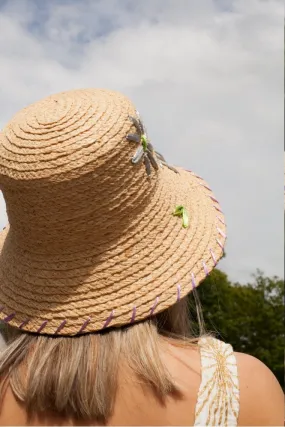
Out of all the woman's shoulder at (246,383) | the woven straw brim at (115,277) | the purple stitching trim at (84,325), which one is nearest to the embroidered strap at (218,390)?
the woman's shoulder at (246,383)

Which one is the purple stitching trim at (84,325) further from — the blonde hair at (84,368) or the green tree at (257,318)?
the green tree at (257,318)

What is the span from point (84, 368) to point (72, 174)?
0.53m

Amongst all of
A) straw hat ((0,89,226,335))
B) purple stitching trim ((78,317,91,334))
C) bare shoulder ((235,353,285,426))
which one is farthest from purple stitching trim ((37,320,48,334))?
bare shoulder ((235,353,285,426))

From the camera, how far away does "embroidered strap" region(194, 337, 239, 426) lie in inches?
60.9

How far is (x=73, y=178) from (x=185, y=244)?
445 mm

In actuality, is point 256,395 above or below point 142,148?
below

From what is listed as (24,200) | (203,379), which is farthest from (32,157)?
(203,379)

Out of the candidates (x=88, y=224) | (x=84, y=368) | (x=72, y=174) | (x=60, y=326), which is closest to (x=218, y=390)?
(x=84, y=368)

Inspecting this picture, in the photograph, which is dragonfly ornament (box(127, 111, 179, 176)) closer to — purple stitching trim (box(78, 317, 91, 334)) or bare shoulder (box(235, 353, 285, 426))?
purple stitching trim (box(78, 317, 91, 334))

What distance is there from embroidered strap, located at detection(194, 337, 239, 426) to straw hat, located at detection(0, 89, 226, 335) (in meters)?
0.21

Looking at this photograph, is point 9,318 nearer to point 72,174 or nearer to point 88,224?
point 88,224

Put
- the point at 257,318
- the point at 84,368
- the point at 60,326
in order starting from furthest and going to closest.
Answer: the point at 257,318 → the point at 60,326 → the point at 84,368

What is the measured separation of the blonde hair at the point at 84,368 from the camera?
5.06ft

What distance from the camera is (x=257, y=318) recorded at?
12281 mm
